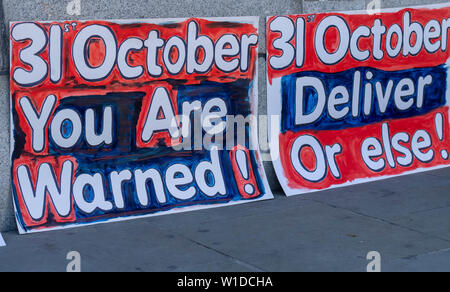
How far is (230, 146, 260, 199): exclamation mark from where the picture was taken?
6785 millimetres

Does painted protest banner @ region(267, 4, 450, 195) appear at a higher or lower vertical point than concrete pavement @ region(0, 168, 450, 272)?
higher

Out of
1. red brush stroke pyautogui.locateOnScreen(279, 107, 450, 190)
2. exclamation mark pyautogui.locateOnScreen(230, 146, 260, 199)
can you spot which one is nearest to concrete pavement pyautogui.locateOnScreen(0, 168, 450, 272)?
exclamation mark pyautogui.locateOnScreen(230, 146, 260, 199)

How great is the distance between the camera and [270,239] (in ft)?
18.5

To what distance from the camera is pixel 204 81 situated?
664cm

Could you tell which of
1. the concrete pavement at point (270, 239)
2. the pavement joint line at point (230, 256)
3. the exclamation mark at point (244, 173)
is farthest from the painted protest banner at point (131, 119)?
the pavement joint line at point (230, 256)

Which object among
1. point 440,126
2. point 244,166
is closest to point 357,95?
point 440,126

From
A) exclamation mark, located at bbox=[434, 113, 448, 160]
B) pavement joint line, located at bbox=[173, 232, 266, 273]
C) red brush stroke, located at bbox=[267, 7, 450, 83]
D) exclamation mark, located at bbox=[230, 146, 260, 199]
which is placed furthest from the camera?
exclamation mark, located at bbox=[434, 113, 448, 160]

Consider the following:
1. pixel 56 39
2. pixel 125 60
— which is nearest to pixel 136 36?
pixel 125 60

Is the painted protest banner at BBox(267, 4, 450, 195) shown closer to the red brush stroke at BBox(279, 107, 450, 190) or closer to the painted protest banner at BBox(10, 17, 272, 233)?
the red brush stroke at BBox(279, 107, 450, 190)

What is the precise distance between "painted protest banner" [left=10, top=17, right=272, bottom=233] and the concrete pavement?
0.25 m

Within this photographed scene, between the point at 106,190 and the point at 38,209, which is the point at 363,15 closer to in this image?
the point at 106,190

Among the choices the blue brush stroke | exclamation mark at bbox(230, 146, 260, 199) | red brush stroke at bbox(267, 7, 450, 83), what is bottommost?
exclamation mark at bbox(230, 146, 260, 199)

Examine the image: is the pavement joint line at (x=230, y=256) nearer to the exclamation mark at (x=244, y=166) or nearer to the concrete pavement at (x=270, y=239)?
the concrete pavement at (x=270, y=239)
